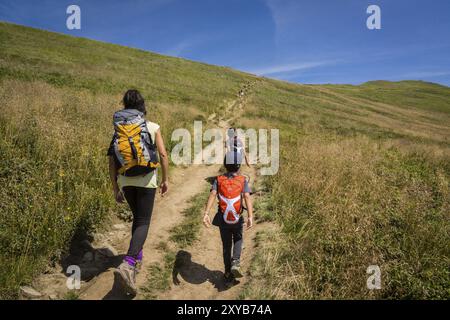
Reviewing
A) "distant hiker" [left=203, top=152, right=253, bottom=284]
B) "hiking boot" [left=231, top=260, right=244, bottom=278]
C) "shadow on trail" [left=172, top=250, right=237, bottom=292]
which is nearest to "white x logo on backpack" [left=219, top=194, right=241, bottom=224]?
"distant hiker" [left=203, top=152, right=253, bottom=284]

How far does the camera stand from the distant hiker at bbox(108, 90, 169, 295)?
162 inches

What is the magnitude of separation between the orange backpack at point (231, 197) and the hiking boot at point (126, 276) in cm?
149

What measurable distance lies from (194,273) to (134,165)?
2.21m

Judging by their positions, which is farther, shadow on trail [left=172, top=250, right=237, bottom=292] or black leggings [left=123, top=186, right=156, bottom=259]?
shadow on trail [left=172, top=250, right=237, bottom=292]

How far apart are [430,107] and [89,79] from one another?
257 ft

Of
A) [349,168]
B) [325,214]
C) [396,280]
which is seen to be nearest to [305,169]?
[349,168]

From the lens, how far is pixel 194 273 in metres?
5.11

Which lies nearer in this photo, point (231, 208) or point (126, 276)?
point (126, 276)

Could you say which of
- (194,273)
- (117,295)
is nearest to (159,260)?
(194,273)

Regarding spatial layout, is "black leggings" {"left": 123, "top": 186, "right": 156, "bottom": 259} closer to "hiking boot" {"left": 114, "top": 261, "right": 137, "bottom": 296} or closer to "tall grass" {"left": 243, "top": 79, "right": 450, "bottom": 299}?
"hiking boot" {"left": 114, "top": 261, "right": 137, "bottom": 296}

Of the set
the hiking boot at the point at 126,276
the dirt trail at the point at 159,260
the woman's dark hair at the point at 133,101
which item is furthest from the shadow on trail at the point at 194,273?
the woman's dark hair at the point at 133,101

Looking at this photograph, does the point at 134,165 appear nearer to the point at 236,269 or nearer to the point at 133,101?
the point at 133,101
